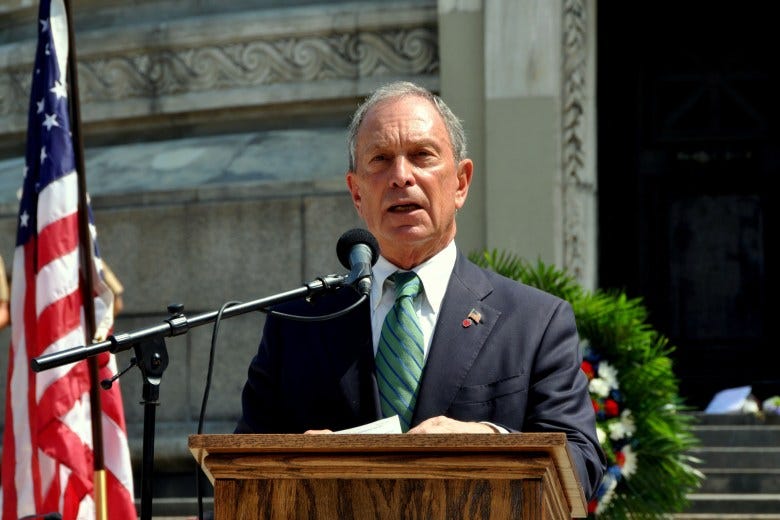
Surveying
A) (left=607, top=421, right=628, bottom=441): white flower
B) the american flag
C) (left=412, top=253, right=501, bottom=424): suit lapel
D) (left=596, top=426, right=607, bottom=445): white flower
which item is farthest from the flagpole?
(left=412, top=253, right=501, bottom=424): suit lapel

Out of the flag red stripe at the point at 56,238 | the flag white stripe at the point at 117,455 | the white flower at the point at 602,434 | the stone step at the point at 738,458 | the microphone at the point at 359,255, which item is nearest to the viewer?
the microphone at the point at 359,255

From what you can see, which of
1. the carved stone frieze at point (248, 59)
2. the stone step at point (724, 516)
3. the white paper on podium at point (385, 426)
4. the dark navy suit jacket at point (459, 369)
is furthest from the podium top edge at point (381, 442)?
the carved stone frieze at point (248, 59)

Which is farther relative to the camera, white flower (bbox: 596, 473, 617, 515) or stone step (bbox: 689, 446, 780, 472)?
stone step (bbox: 689, 446, 780, 472)

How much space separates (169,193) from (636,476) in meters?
5.41

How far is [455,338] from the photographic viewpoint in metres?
4.12

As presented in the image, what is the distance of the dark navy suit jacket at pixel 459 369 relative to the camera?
3992mm

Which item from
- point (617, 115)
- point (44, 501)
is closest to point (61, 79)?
point (44, 501)

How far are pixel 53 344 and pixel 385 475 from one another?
496 cm

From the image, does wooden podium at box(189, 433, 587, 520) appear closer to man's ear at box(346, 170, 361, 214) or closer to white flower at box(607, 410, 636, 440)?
man's ear at box(346, 170, 361, 214)

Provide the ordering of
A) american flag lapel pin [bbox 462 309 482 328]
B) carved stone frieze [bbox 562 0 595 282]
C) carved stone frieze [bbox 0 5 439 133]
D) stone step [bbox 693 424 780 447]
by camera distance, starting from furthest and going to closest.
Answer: carved stone frieze [bbox 0 5 439 133]
carved stone frieze [bbox 562 0 595 282]
stone step [bbox 693 424 780 447]
american flag lapel pin [bbox 462 309 482 328]

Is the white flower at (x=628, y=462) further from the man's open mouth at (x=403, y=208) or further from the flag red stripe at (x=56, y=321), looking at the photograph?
the man's open mouth at (x=403, y=208)

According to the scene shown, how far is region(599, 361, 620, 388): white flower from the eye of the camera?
26.4 ft

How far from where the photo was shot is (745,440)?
10414 mm

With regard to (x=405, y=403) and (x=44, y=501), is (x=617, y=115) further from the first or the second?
(x=405, y=403)
